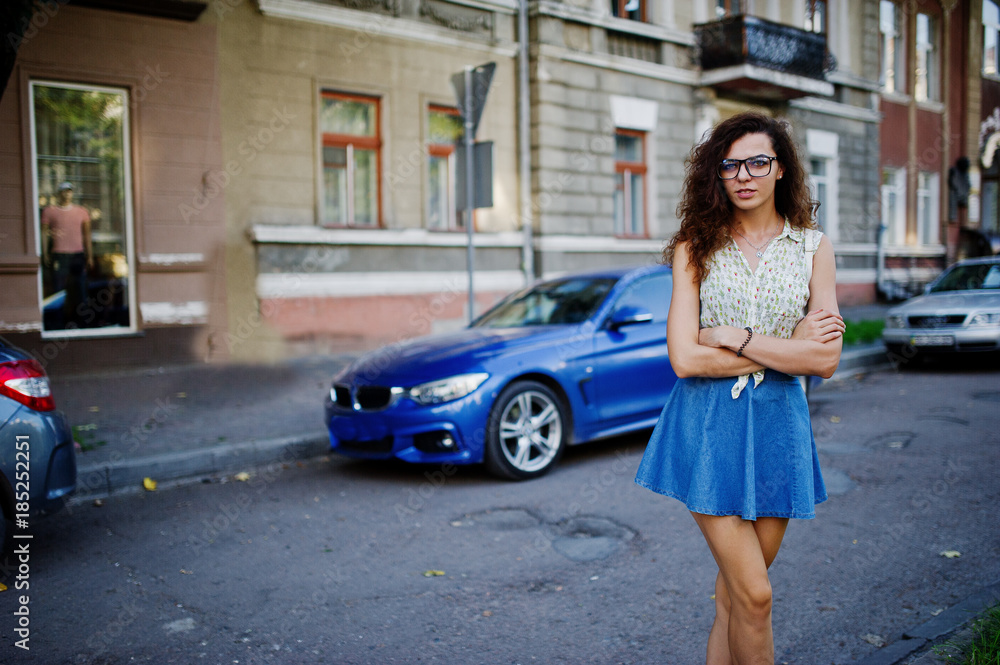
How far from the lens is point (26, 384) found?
430cm

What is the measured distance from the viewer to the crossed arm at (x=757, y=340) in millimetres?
2338

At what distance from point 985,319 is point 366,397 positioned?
8.42 m

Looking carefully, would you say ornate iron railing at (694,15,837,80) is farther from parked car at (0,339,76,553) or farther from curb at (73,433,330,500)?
parked car at (0,339,76,553)

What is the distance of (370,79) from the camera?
12.6m

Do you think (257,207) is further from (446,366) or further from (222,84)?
(446,366)

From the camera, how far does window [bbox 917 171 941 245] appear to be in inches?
965

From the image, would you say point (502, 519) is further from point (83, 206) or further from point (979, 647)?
point (83, 206)

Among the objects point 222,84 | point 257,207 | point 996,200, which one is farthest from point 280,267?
point 996,200

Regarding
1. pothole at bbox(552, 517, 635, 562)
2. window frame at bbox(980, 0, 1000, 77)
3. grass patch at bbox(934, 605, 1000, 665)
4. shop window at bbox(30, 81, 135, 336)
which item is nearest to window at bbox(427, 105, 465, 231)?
shop window at bbox(30, 81, 135, 336)

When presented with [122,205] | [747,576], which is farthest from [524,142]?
[747,576]

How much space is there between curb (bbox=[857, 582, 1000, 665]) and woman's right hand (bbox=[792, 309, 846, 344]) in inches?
60.3

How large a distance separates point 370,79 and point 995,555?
34.7 ft

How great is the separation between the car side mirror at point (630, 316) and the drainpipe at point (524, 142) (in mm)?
7845

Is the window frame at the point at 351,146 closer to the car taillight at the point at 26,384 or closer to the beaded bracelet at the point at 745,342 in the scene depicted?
the car taillight at the point at 26,384
